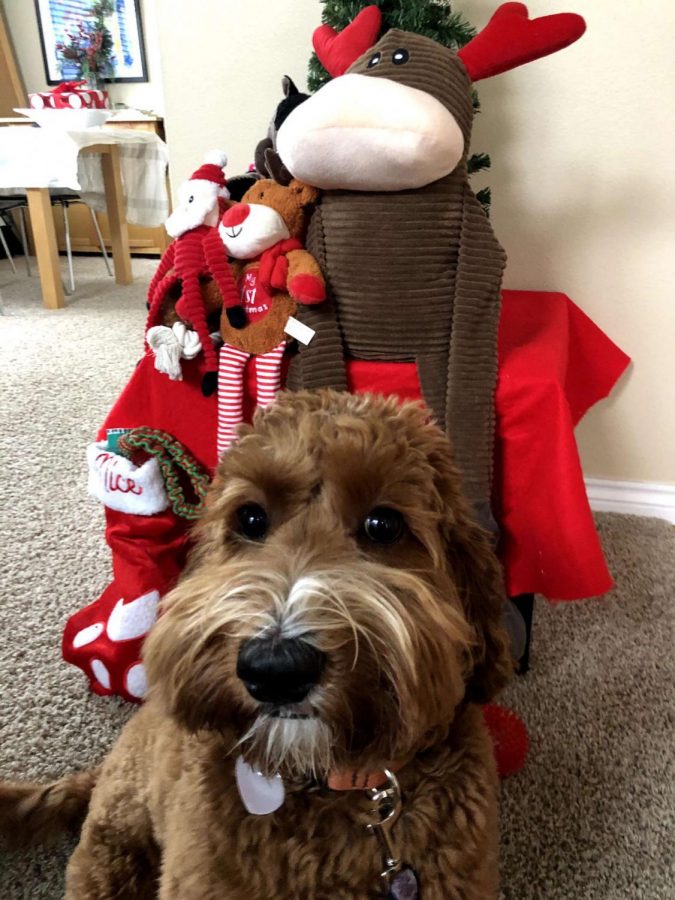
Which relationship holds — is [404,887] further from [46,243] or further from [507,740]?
[46,243]

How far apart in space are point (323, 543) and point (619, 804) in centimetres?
87

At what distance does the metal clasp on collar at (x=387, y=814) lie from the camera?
76 centimetres

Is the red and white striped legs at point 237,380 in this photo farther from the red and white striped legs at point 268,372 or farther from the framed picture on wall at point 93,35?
the framed picture on wall at point 93,35

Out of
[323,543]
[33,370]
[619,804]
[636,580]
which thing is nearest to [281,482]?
[323,543]

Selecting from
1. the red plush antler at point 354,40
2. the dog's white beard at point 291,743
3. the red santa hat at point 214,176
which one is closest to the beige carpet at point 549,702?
the dog's white beard at point 291,743

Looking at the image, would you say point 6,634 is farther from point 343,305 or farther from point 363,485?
point 363,485

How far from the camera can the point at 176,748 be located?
2.88ft

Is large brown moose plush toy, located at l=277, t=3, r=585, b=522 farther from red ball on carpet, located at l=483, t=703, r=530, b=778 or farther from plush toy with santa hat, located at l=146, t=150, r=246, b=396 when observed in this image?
red ball on carpet, located at l=483, t=703, r=530, b=778

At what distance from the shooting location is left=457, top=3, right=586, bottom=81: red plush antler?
129 cm

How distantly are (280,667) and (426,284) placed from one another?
875 mm

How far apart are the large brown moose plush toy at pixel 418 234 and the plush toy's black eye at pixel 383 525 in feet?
1.83

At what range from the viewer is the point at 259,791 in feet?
2.49

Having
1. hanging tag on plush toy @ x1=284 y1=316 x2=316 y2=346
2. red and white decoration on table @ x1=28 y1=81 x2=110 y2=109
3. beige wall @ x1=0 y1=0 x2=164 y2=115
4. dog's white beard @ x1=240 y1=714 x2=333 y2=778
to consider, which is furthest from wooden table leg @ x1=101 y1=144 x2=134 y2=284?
dog's white beard @ x1=240 y1=714 x2=333 y2=778

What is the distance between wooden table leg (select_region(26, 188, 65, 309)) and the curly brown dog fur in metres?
3.59
